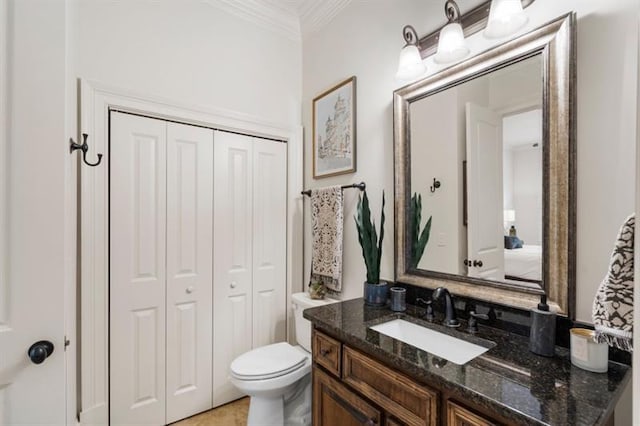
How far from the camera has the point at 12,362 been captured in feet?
2.76

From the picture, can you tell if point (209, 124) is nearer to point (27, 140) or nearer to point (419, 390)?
point (27, 140)

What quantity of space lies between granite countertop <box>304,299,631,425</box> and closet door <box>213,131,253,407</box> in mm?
1131

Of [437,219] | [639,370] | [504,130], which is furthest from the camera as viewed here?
[437,219]

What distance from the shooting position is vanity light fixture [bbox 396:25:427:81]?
4.81ft

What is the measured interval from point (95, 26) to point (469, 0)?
74.8 inches

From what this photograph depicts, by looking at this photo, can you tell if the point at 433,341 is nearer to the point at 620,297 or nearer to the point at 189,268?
the point at 620,297

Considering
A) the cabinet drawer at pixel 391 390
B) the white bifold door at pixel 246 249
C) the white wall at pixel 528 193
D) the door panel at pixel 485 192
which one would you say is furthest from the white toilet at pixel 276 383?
the white wall at pixel 528 193

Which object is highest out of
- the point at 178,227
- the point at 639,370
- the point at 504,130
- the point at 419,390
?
the point at 504,130

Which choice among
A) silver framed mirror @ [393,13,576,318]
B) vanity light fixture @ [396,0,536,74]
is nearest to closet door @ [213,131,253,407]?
silver framed mirror @ [393,13,576,318]

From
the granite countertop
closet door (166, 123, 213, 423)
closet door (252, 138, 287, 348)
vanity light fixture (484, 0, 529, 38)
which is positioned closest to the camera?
the granite countertop

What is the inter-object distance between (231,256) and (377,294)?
109 cm

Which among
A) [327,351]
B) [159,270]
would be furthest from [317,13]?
[327,351]

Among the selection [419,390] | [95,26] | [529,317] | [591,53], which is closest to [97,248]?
[95,26]

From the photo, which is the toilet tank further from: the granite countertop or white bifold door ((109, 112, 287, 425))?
the granite countertop
